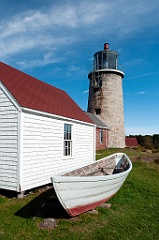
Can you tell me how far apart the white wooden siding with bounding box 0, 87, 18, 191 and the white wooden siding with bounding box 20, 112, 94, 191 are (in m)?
0.33

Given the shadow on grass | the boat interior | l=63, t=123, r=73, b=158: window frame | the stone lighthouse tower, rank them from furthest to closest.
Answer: the stone lighthouse tower
l=63, t=123, r=73, b=158: window frame
the boat interior
the shadow on grass

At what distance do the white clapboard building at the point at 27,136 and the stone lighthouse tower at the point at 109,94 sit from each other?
21231 millimetres

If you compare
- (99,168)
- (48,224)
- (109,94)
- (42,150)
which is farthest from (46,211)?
(109,94)

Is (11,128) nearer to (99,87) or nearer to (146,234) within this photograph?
(146,234)

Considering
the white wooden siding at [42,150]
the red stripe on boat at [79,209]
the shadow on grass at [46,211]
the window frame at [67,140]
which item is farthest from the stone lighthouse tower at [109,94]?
the red stripe on boat at [79,209]

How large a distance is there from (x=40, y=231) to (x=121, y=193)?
446cm

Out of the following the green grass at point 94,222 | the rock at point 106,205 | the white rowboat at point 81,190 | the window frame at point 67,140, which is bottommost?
the green grass at point 94,222

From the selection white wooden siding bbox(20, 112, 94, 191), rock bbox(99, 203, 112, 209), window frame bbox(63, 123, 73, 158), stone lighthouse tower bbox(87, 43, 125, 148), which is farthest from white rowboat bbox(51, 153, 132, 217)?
stone lighthouse tower bbox(87, 43, 125, 148)

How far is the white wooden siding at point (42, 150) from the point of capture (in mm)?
8570

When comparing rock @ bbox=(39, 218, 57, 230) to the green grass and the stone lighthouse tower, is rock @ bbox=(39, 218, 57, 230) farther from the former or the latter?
the stone lighthouse tower

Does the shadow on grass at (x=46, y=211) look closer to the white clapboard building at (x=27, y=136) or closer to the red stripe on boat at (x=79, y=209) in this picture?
the red stripe on boat at (x=79, y=209)

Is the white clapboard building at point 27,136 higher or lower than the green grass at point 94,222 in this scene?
higher

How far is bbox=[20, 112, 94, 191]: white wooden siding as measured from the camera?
857 cm

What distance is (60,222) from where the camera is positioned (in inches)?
239
